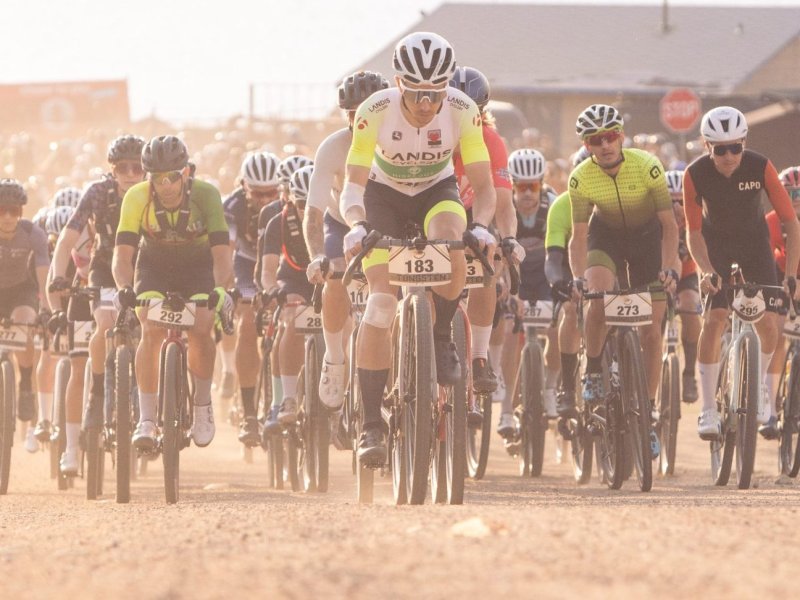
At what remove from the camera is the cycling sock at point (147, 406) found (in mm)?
11609

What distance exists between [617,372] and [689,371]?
367 cm

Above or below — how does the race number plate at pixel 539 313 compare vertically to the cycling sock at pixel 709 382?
above

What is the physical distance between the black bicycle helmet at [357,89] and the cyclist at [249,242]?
9.49ft

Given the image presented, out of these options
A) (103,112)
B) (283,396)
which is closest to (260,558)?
(283,396)

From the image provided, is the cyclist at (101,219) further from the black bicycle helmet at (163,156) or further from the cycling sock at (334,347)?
the cycling sock at (334,347)

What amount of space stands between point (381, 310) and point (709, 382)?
152 inches

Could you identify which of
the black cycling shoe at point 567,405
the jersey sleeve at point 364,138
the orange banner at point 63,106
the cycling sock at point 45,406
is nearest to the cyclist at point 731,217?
the black cycling shoe at point 567,405

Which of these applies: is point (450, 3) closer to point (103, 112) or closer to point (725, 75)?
point (725, 75)

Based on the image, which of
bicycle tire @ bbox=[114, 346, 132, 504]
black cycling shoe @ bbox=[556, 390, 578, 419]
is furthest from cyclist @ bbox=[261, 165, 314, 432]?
black cycling shoe @ bbox=[556, 390, 578, 419]

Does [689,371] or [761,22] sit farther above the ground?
[761,22]

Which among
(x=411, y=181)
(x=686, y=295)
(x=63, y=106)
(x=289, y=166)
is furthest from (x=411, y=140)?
(x=63, y=106)

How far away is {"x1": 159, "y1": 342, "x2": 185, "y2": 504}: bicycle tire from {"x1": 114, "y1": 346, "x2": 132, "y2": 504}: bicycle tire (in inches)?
12.8

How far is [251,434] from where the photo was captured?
14.2m

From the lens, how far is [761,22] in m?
71.1
